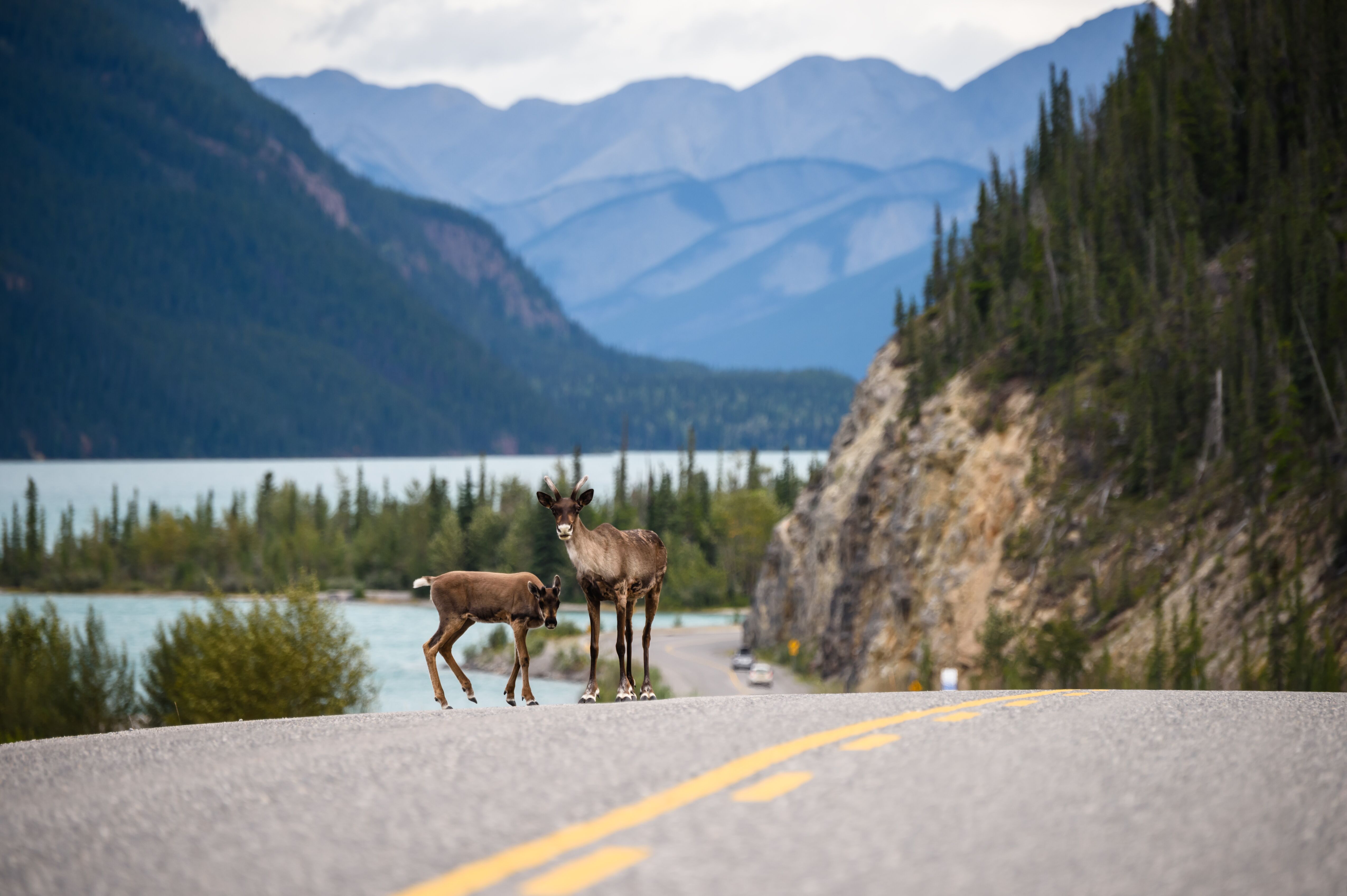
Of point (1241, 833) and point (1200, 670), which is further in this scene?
point (1200, 670)

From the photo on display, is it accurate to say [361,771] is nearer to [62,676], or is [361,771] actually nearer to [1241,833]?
[1241,833]

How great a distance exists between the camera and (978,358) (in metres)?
55.3

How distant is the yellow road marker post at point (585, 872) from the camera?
4762 millimetres

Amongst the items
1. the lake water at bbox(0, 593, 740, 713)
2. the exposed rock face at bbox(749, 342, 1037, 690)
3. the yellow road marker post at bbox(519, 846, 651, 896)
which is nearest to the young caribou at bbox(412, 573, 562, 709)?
the yellow road marker post at bbox(519, 846, 651, 896)

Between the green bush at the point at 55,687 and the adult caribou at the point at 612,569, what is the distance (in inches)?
1133

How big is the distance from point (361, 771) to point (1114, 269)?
50.3 metres

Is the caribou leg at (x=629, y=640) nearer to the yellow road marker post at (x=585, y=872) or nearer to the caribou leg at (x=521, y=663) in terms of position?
the caribou leg at (x=521, y=663)

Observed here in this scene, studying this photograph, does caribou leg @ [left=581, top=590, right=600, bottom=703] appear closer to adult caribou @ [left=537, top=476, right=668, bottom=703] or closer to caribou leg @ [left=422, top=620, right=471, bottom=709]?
adult caribou @ [left=537, top=476, right=668, bottom=703]

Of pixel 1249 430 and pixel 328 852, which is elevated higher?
pixel 1249 430

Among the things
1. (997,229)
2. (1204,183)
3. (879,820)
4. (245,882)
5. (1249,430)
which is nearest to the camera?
(245,882)

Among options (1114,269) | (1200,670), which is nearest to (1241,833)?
(1200,670)

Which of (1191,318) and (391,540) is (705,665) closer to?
(1191,318)

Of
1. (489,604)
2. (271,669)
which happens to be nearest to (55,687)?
(271,669)

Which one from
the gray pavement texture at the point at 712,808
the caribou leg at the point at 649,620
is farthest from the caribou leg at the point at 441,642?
the gray pavement texture at the point at 712,808
